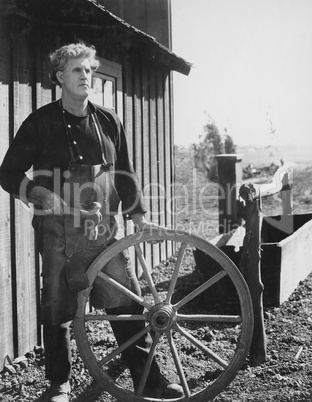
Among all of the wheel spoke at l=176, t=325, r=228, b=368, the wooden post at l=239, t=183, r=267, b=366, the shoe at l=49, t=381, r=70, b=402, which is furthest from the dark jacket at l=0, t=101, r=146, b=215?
the shoe at l=49, t=381, r=70, b=402

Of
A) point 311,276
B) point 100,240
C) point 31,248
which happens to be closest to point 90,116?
point 100,240

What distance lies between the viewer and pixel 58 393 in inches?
151

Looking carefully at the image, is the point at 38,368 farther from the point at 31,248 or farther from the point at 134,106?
the point at 134,106

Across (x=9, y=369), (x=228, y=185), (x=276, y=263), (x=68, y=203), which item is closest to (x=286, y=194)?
(x=228, y=185)

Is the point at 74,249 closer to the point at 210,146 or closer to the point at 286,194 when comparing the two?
the point at 286,194

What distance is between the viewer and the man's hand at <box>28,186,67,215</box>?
3.66 metres

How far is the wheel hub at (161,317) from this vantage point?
364 cm

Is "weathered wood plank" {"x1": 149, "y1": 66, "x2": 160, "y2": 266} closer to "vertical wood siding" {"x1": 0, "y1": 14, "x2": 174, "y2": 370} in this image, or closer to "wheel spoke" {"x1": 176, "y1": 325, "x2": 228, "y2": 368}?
"vertical wood siding" {"x1": 0, "y1": 14, "x2": 174, "y2": 370}

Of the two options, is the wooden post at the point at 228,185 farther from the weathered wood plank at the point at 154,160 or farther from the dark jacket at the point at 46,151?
the dark jacket at the point at 46,151

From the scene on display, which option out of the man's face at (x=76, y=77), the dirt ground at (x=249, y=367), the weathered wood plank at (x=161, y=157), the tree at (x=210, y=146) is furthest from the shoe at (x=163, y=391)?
the tree at (x=210, y=146)

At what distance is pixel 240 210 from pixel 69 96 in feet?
5.44

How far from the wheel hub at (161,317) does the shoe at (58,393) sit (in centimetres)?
73

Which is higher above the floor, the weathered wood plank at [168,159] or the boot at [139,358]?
the weathered wood plank at [168,159]

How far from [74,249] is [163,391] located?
A: 1.05 meters
